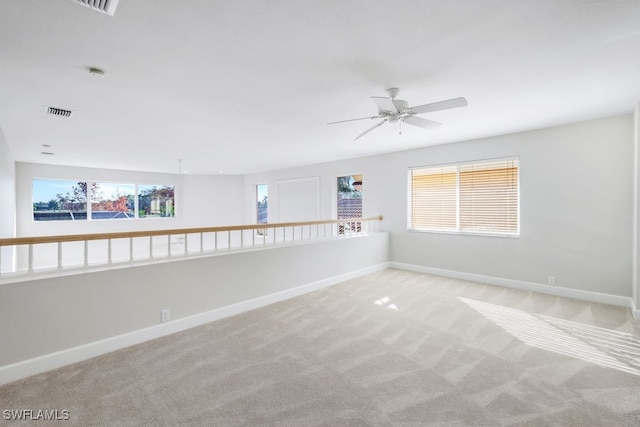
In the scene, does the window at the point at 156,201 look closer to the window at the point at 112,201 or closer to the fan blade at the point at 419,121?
the window at the point at 112,201

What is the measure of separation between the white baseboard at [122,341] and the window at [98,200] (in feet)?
20.5

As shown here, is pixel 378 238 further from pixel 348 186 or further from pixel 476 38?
pixel 476 38

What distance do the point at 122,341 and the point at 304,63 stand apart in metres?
2.84

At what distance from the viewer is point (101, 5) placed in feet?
4.95

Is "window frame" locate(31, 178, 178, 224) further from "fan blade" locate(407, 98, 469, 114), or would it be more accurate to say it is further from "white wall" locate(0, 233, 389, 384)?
"fan blade" locate(407, 98, 469, 114)

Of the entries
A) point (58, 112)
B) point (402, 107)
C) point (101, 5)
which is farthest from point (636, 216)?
point (58, 112)

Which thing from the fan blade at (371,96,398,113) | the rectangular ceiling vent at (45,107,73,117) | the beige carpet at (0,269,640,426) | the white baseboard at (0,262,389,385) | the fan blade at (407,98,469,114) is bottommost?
the beige carpet at (0,269,640,426)

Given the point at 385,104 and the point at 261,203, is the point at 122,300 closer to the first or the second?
the point at 385,104

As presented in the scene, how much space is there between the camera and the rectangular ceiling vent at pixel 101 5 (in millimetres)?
1473

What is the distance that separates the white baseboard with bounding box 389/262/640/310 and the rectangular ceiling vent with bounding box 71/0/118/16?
5.30 metres

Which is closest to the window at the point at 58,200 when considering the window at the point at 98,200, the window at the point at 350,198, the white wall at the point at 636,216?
the window at the point at 98,200

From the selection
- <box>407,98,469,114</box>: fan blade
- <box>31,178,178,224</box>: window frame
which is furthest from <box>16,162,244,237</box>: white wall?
<box>407,98,469,114</box>: fan blade

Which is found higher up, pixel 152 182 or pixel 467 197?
pixel 152 182

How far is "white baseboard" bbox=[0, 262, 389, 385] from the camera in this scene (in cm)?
216
